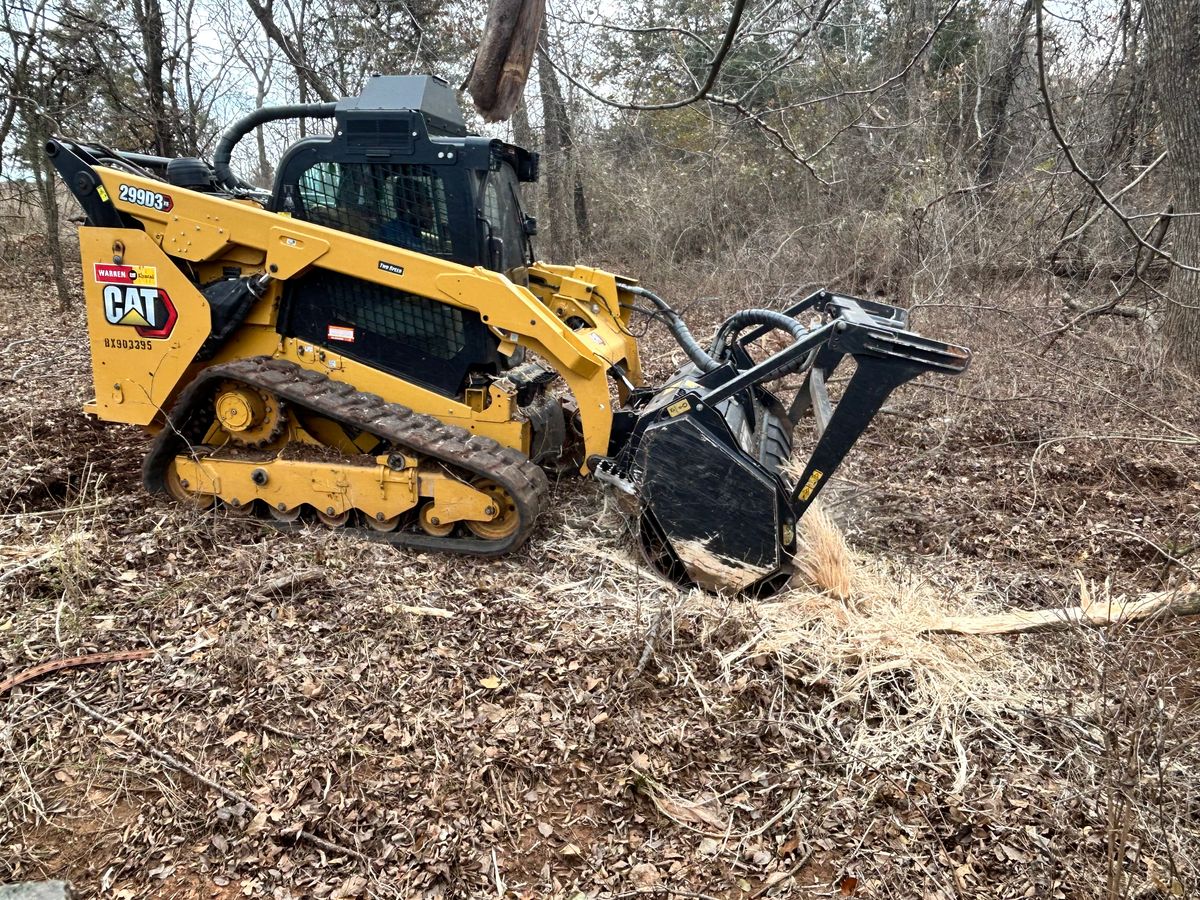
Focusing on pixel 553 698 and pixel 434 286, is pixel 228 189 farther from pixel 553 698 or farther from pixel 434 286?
Result: pixel 553 698

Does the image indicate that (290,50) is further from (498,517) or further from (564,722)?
(564,722)

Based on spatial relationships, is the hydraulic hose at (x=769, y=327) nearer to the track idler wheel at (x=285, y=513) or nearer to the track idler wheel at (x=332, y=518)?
the track idler wheel at (x=332, y=518)

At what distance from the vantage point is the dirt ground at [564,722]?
2.47 meters

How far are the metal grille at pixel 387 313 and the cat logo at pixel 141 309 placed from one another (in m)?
0.72

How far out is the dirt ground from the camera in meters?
2.47

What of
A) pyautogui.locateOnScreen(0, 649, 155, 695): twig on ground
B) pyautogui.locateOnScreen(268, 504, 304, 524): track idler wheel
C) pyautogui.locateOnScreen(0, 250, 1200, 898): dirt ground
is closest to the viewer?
pyautogui.locateOnScreen(0, 250, 1200, 898): dirt ground

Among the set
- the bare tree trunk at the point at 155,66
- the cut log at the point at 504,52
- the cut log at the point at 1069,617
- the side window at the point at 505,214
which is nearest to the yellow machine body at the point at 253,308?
the side window at the point at 505,214

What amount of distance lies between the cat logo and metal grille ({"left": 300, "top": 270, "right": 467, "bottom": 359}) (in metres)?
0.72

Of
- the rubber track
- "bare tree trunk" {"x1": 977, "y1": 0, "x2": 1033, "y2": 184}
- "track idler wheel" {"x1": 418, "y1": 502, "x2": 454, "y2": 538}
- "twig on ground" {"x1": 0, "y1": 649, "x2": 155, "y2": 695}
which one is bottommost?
"twig on ground" {"x1": 0, "y1": 649, "x2": 155, "y2": 695}

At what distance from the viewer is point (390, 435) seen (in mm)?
4121

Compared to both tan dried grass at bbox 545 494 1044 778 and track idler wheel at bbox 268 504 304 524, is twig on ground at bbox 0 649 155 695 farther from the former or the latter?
tan dried grass at bbox 545 494 1044 778

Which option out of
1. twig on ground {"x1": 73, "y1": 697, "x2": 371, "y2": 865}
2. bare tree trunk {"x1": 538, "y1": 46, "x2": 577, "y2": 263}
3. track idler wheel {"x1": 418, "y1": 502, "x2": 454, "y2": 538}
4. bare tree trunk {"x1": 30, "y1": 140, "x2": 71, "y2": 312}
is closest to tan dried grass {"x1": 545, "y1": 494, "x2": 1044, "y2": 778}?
track idler wheel {"x1": 418, "y1": 502, "x2": 454, "y2": 538}

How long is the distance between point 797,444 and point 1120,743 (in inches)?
129

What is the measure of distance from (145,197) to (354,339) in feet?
4.23
